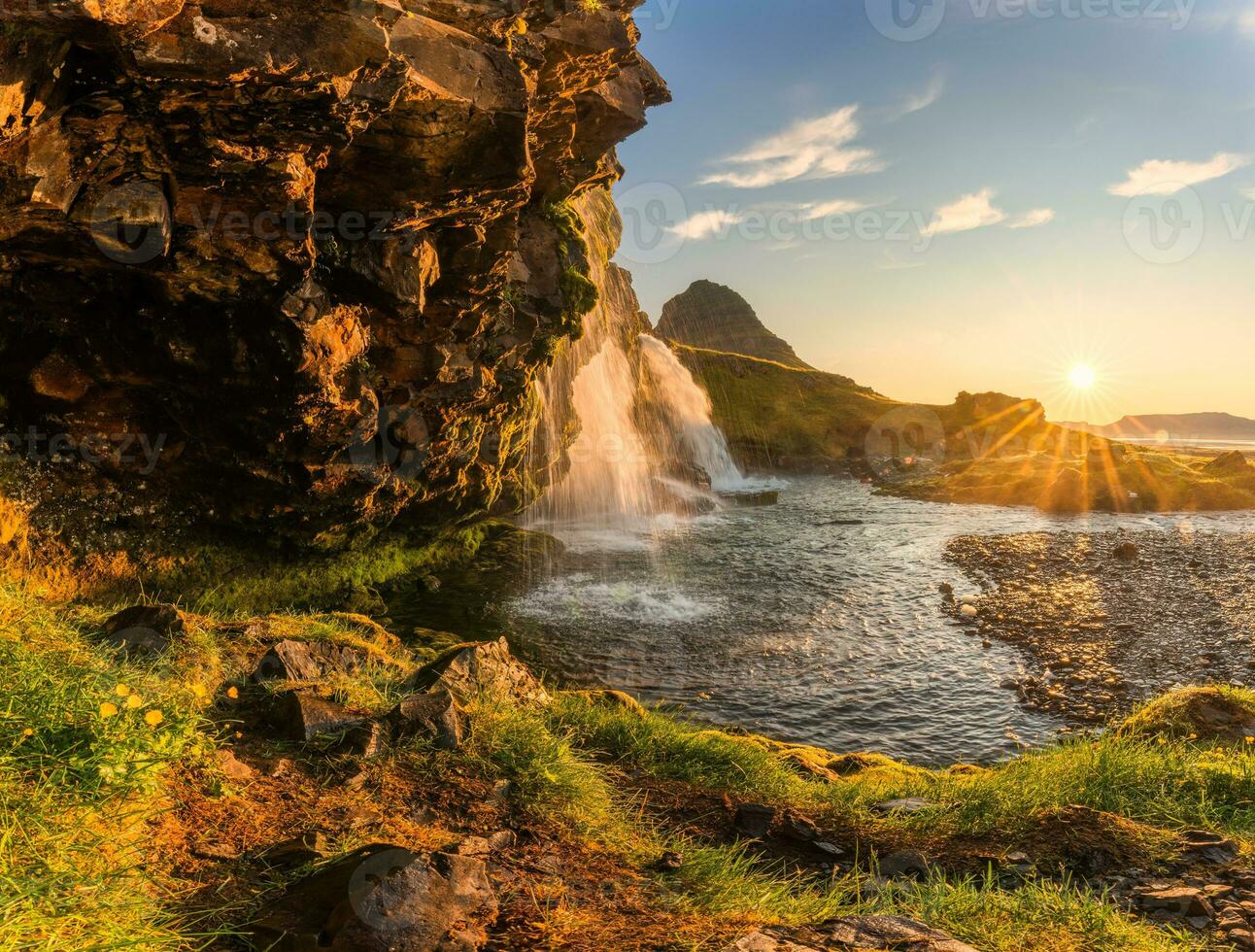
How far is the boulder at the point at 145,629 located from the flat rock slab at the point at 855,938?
6251 mm

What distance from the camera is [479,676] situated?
7578 mm

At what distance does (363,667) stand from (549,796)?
148 inches

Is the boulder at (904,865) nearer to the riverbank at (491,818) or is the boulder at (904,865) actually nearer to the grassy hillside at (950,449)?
the riverbank at (491,818)

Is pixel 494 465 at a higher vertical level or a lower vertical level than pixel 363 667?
higher

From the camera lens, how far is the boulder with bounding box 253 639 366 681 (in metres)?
6.84

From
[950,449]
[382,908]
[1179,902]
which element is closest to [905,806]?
[1179,902]

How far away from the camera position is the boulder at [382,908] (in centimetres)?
286

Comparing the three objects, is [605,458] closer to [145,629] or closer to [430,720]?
[145,629]

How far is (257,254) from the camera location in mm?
9578

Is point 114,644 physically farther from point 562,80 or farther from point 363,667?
point 562,80

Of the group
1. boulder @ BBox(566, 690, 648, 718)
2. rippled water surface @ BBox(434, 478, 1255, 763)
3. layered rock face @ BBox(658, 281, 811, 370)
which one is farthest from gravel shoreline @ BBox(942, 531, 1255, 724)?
layered rock face @ BBox(658, 281, 811, 370)

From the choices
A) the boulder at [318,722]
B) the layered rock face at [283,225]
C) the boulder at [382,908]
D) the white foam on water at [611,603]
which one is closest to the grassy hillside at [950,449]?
the white foam on water at [611,603]

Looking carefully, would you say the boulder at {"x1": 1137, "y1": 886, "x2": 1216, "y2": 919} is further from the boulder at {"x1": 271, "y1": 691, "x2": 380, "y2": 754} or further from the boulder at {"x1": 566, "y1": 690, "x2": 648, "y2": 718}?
the boulder at {"x1": 271, "y1": 691, "x2": 380, "y2": 754}

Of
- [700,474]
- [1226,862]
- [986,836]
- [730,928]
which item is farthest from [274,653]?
[700,474]
